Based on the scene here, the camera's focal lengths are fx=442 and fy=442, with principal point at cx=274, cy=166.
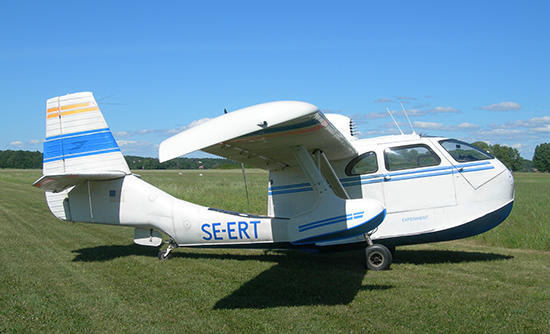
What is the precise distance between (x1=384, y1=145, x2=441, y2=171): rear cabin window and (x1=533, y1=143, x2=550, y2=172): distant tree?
129 metres

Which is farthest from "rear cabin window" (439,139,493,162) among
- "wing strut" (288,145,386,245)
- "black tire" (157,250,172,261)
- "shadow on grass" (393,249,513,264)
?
"black tire" (157,250,172,261)

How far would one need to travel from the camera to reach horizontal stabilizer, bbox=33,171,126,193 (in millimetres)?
7308

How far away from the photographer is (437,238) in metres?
7.89

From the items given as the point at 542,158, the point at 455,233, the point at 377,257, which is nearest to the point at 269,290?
the point at 377,257

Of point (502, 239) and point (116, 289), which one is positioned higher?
point (116, 289)

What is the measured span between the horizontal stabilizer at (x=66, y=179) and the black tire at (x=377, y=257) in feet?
16.4

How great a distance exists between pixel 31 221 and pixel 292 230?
11.4 meters

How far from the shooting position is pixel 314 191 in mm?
7195

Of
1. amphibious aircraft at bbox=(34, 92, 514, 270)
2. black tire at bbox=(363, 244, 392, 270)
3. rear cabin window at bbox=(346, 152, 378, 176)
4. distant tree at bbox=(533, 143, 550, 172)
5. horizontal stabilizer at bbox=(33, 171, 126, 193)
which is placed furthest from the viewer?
distant tree at bbox=(533, 143, 550, 172)

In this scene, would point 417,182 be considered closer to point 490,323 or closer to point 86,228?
point 490,323

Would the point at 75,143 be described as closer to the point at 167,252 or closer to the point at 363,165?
the point at 167,252

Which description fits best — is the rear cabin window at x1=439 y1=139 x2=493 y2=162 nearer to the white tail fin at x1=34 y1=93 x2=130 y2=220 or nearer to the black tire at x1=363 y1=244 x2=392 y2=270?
the black tire at x1=363 y1=244 x2=392 y2=270

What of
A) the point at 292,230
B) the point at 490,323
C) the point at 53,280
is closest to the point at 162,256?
the point at 53,280

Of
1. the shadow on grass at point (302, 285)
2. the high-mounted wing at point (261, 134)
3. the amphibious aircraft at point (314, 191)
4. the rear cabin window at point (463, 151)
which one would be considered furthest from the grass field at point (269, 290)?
the high-mounted wing at point (261, 134)
